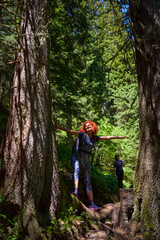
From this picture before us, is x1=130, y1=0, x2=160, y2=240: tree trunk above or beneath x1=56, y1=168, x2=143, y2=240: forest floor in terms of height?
above

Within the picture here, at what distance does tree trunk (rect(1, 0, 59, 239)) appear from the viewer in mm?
2325

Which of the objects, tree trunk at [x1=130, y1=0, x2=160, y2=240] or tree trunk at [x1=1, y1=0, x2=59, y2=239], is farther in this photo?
tree trunk at [x1=130, y1=0, x2=160, y2=240]

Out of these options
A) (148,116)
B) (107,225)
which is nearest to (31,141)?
(148,116)

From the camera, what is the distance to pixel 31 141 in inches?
102

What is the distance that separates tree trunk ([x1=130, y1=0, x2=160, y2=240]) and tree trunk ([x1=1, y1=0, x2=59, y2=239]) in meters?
1.47

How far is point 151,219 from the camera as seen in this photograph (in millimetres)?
2740

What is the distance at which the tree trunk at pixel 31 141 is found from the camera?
7.63ft

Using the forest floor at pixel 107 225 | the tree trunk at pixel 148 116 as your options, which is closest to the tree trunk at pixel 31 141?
the forest floor at pixel 107 225

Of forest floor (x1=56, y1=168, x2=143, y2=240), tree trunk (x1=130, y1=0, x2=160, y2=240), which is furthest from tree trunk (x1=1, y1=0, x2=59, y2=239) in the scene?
Result: tree trunk (x1=130, y1=0, x2=160, y2=240)

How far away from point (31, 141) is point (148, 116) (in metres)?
2.03

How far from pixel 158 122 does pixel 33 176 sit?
7.21 feet

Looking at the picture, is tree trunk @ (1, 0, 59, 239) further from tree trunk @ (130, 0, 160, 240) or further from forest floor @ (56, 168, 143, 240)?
tree trunk @ (130, 0, 160, 240)

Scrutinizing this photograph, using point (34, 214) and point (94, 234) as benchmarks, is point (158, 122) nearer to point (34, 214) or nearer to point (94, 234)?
point (94, 234)

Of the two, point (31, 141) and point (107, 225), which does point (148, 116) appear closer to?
point (31, 141)
